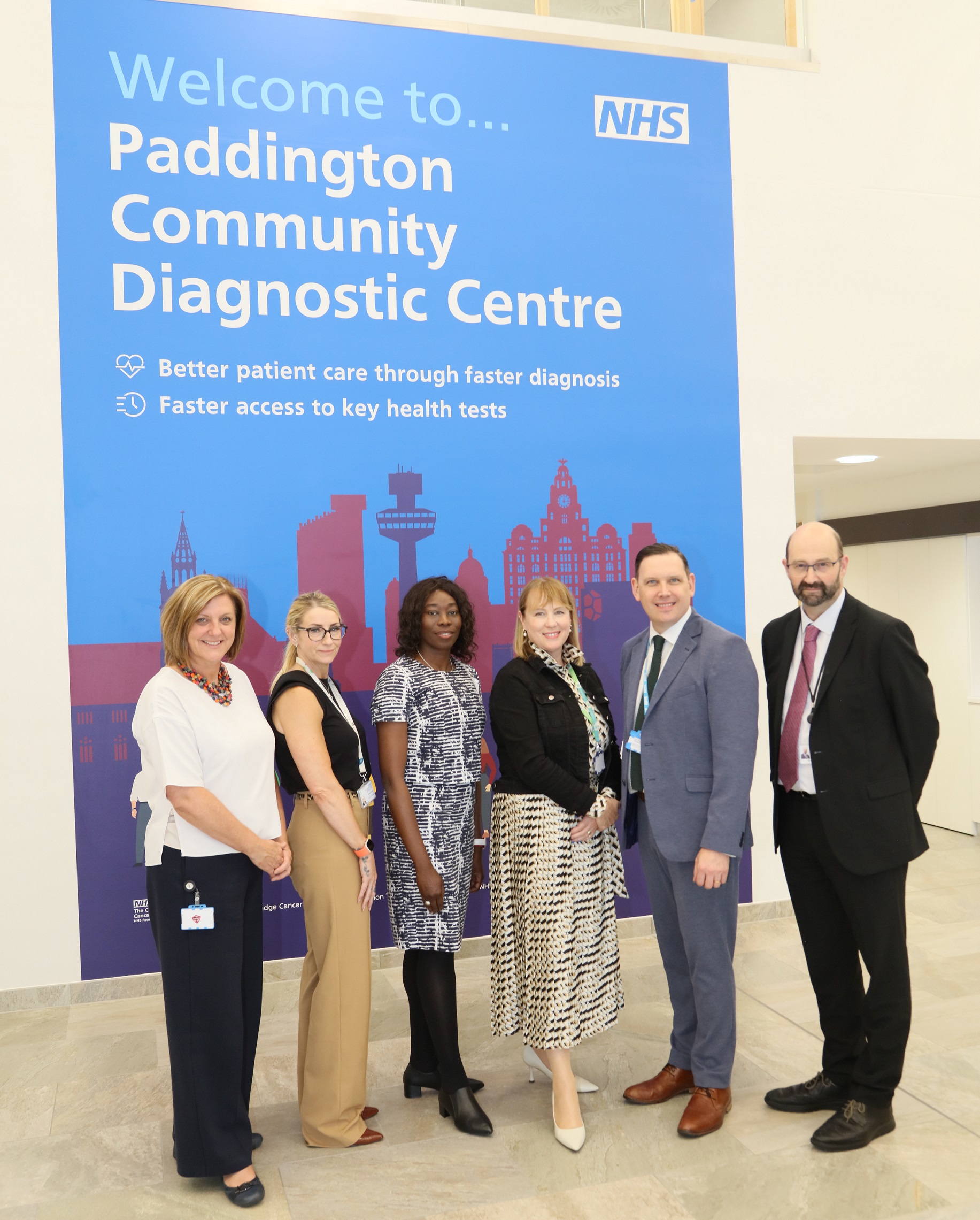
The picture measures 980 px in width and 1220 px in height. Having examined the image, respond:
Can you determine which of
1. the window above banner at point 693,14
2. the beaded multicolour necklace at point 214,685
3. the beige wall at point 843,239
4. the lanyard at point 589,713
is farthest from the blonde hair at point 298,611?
the window above banner at point 693,14

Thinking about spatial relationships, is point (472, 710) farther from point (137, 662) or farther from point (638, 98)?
point (638, 98)

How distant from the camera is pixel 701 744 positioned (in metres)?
2.94

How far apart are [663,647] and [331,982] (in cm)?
143

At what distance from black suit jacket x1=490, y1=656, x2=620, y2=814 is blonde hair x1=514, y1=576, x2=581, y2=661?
5 centimetres

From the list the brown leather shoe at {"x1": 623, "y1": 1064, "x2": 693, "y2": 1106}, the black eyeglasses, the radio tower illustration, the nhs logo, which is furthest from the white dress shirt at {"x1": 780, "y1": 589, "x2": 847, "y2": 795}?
the nhs logo

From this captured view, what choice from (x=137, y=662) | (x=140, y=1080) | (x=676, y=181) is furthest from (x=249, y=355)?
(x=140, y=1080)

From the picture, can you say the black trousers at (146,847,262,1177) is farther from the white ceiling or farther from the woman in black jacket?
the white ceiling

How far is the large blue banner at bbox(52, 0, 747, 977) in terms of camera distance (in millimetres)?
4234

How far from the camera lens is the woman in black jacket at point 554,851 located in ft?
9.53

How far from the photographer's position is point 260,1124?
10.2 ft

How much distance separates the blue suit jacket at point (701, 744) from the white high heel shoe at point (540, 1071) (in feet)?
3.01

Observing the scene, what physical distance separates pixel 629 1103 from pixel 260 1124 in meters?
1.19

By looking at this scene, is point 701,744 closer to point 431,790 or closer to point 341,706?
point 431,790

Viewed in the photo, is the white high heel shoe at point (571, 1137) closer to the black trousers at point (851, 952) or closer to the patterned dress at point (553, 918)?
the patterned dress at point (553, 918)
